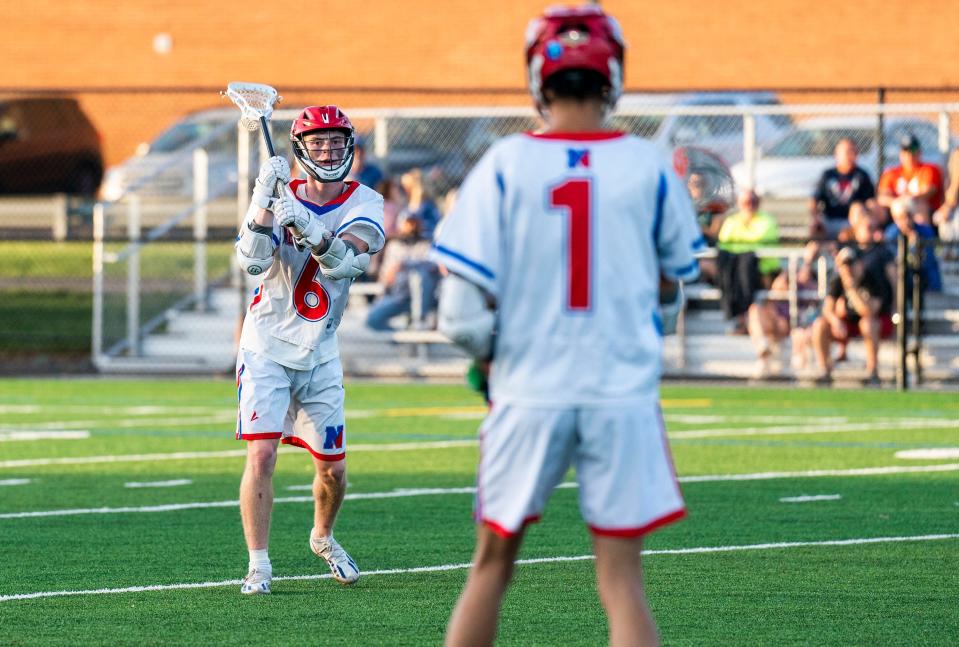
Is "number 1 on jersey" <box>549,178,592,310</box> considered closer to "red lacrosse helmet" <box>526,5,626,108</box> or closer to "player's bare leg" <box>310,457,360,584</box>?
"red lacrosse helmet" <box>526,5,626,108</box>

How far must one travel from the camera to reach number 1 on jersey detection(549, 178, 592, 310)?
441 cm

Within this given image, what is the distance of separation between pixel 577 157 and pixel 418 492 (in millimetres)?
5636

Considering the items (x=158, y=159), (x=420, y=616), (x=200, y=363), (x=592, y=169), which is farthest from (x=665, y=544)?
(x=158, y=159)

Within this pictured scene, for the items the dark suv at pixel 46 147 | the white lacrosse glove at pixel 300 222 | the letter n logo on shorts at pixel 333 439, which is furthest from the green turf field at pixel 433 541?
the dark suv at pixel 46 147

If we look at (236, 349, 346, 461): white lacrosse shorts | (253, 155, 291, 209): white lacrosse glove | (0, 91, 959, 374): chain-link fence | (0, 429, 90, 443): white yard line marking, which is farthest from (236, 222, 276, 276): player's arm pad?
(0, 91, 959, 374): chain-link fence

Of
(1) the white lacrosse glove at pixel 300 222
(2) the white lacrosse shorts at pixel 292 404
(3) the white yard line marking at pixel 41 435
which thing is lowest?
(3) the white yard line marking at pixel 41 435

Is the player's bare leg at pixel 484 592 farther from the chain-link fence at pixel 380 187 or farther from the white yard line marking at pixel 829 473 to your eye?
the chain-link fence at pixel 380 187

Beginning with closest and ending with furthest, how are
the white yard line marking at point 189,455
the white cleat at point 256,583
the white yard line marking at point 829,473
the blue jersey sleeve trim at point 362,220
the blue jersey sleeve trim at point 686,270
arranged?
the blue jersey sleeve trim at point 686,270, the white cleat at point 256,583, the blue jersey sleeve trim at point 362,220, the white yard line marking at point 829,473, the white yard line marking at point 189,455

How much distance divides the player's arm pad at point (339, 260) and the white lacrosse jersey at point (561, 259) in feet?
7.45

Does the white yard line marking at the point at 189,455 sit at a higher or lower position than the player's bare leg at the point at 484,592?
lower

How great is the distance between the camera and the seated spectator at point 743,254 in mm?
17250

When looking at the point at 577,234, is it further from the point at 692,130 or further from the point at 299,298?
the point at 692,130

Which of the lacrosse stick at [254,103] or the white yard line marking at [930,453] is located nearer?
the lacrosse stick at [254,103]

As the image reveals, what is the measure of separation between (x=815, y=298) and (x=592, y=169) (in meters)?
13.2
